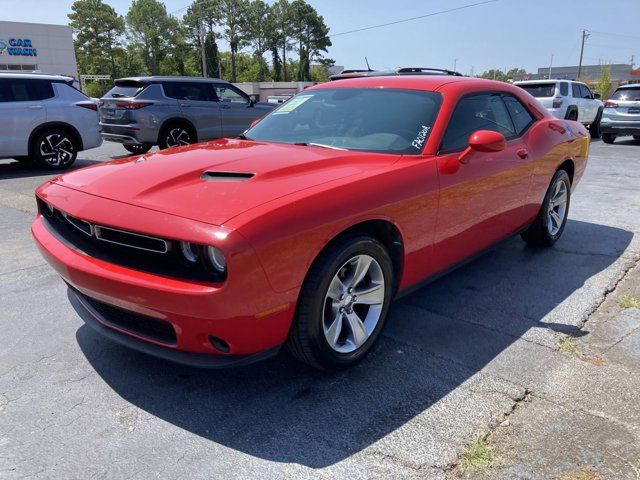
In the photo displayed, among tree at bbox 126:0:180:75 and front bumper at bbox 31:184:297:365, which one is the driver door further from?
tree at bbox 126:0:180:75

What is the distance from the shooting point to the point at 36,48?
50594 mm

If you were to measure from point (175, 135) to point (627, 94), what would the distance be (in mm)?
12192

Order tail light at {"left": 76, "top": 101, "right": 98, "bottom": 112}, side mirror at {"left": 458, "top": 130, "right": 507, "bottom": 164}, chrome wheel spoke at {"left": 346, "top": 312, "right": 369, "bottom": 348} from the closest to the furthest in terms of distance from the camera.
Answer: chrome wheel spoke at {"left": 346, "top": 312, "right": 369, "bottom": 348}
side mirror at {"left": 458, "top": 130, "right": 507, "bottom": 164}
tail light at {"left": 76, "top": 101, "right": 98, "bottom": 112}

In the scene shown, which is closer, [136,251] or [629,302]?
[136,251]

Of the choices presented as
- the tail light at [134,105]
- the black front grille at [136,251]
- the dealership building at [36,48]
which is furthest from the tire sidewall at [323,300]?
the dealership building at [36,48]

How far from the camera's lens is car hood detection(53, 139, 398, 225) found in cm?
243

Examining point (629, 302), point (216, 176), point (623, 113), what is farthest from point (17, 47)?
point (629, 302)

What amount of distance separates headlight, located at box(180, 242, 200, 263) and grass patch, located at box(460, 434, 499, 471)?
143cm

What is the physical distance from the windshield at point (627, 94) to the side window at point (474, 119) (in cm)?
1250

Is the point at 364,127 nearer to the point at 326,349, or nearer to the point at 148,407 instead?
the point at 326,349

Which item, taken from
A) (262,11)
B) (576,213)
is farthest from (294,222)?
(262,11)

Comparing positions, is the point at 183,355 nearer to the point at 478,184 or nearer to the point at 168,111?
the point at 478,184

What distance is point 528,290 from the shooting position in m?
4.09

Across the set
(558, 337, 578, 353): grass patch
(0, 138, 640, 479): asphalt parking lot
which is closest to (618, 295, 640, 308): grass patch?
(0, 138, 640, 479): asphalt parking lot
